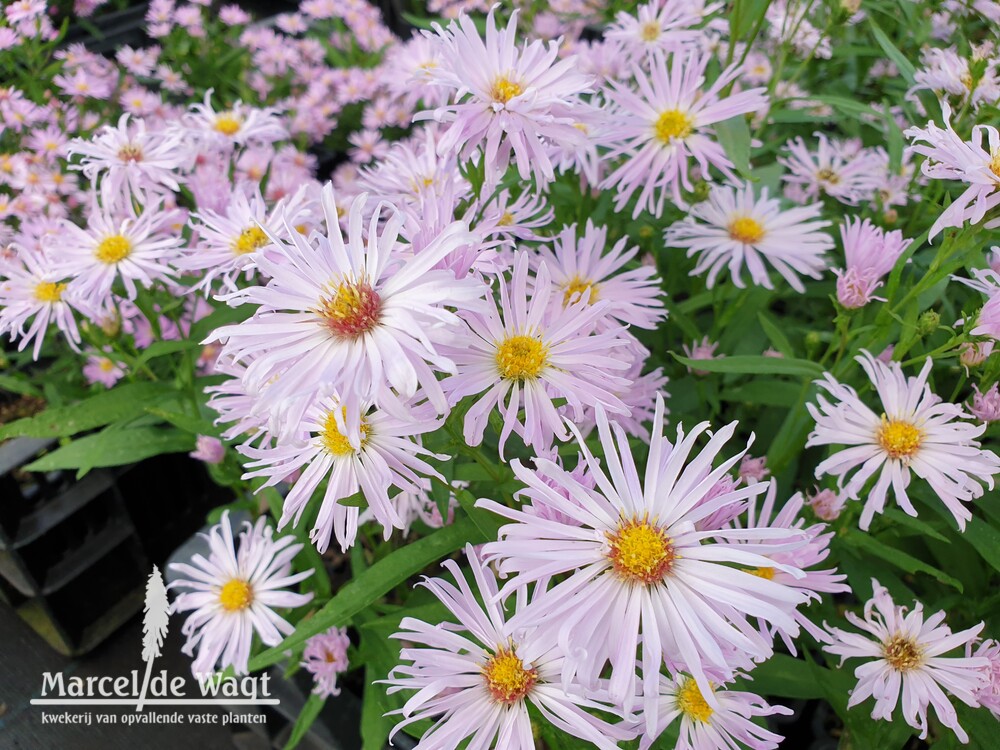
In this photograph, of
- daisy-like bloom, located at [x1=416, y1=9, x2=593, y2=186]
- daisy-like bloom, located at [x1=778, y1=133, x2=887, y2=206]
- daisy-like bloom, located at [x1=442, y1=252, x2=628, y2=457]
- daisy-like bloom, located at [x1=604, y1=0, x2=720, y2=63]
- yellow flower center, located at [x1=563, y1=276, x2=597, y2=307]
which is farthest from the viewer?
daisy-like bloom, located at [x1=778, y1=133, x2=887, y2=206]

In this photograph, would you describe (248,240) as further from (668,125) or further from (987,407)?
(987,407)

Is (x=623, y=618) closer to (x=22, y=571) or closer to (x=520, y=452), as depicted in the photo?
(x=520, y=452)

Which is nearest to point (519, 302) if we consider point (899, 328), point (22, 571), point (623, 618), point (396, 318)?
point (396, 318)

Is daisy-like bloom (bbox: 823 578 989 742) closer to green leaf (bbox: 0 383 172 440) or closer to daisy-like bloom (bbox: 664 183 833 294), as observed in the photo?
daisy-like bloom (bbox: 664 183 833 294)

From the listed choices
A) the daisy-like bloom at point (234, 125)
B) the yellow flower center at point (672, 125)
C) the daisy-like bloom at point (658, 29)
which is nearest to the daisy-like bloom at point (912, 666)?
the yellow flower center at point (672, 125)

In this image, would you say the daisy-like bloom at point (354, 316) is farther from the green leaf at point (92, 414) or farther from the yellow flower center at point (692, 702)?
the green leaf at point (92, 414)

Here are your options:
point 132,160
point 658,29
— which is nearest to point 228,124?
point 132,160

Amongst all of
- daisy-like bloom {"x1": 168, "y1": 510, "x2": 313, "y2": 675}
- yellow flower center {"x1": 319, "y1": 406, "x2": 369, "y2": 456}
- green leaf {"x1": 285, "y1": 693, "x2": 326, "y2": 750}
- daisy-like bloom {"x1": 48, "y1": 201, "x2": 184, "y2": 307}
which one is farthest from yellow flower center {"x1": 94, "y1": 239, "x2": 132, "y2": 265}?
green leaf {"x1": 285, "y1": 693, "x2": 326, "y2": 750}
